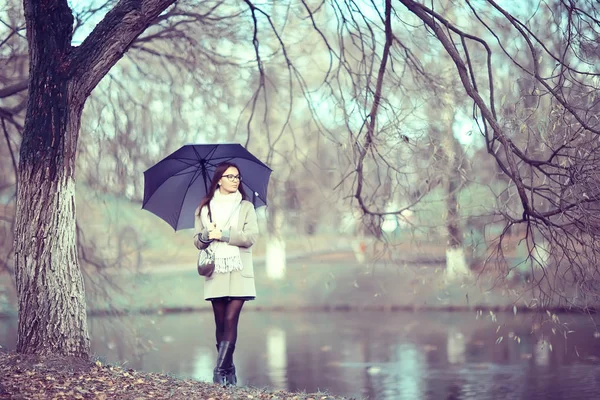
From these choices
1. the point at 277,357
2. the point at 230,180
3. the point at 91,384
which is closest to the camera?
the point at 91,384

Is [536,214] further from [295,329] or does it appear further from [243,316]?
[243,316]

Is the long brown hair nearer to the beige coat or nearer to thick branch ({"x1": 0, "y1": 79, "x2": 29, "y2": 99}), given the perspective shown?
the beige coat

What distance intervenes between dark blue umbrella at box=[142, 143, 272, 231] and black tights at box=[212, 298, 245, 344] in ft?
2.81

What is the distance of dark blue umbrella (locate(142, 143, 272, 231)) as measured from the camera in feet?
24.5

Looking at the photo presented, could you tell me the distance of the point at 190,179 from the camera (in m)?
7.62

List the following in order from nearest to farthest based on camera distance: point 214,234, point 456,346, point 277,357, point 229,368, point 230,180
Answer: point 214,234 → point 230,180 → point 229,368 → point 277,357 → point 456,346

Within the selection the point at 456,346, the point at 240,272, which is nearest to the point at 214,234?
the point at 240,272

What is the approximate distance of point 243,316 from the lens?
2256cm

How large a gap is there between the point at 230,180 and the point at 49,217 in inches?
58.1

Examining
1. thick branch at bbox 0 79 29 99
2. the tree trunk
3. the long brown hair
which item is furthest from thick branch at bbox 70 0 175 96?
thick branch at bbox 0 79 29 99

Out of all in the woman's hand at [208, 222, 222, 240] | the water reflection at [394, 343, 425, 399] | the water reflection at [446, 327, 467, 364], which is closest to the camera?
the woman's hand at [208, 222, 222, 240]

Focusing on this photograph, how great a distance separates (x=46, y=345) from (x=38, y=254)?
2.37 ft

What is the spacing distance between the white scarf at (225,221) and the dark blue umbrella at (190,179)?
1.43 ft

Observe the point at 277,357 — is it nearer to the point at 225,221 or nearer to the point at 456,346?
the point at 456,346
